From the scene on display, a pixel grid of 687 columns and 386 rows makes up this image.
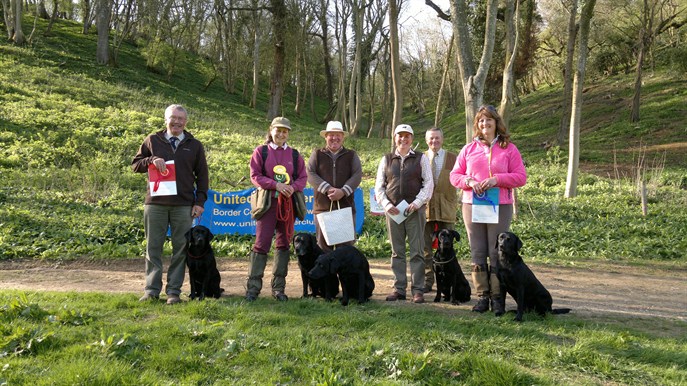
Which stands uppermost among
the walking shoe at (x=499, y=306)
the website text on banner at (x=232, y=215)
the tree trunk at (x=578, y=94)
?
the tree trunk at (x=578, y=94)

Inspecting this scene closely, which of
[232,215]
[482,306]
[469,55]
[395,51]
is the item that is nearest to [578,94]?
[469,55]

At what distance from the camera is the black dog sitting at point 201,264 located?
578 centimetres

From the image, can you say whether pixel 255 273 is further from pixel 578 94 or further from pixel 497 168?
pixel 578 94

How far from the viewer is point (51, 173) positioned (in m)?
12.8

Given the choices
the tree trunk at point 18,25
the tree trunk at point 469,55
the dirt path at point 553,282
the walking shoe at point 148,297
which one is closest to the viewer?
the walking shoe at point 148,297

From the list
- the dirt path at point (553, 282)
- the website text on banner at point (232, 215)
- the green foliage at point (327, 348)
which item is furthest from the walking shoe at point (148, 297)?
the website text on banner at point (232, 215)

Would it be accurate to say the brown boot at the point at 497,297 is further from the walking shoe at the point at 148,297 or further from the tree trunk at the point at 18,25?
the tree trunk at the point at 18,25

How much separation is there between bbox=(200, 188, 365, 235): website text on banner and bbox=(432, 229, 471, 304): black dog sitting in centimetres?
433

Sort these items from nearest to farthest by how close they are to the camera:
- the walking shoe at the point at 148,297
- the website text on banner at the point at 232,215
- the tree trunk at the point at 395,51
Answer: the walking shoe at the point at 148,297
the website text on banner at the point at 232,215
the tree trunk at the point at 395,51

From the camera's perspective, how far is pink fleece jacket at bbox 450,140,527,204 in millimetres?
5337

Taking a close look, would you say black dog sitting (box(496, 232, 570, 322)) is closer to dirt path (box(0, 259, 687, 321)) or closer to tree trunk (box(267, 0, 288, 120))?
dirt path (box(0, 259, 687, 321))

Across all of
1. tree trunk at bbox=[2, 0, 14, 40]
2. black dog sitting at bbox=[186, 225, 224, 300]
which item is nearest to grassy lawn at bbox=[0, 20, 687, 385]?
black dog sitting at bbox=[186, 225, 224, 300]

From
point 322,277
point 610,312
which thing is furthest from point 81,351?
point 610,312

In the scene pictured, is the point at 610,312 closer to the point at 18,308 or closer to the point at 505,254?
the point at 505,254
